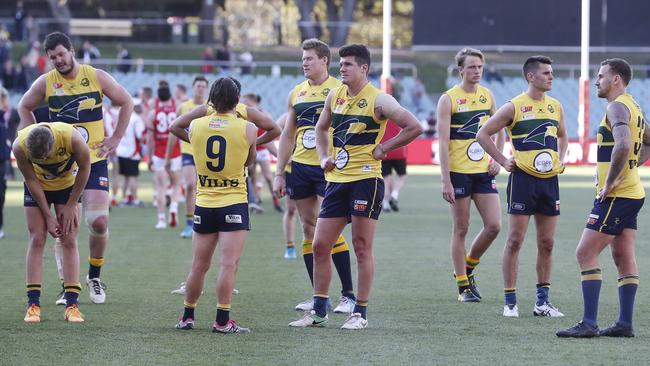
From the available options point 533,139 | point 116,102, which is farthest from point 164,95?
point 533,139

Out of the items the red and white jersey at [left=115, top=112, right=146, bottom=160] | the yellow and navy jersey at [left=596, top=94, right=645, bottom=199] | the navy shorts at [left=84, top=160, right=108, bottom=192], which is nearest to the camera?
the yellow and navy jersey at [left=596, top=94, right=645, bottom=199]

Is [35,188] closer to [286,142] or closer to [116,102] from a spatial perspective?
[116,102]

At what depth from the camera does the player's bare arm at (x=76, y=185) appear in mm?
9211

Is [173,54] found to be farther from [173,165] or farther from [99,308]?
[99,308]

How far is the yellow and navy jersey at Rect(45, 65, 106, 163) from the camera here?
10.3 metres

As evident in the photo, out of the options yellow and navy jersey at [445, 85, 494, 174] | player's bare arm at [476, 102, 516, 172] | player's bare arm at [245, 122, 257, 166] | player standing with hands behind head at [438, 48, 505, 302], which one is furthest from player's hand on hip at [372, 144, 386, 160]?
yellow and navy jersey at [445, 85, 494, 174]

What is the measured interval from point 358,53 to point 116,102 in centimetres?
233

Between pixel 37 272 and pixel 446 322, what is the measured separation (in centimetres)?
316

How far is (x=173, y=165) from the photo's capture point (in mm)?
17844

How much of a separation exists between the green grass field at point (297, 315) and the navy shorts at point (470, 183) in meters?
0.95

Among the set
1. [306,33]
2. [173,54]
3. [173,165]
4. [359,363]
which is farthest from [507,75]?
[359,363]

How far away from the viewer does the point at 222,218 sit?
905 centimetres

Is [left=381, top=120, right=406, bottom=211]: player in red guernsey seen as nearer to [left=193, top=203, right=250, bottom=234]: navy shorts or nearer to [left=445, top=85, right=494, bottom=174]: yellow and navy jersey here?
[left=445, top=85, right=494, bottom=174]: yellow and navy jersey

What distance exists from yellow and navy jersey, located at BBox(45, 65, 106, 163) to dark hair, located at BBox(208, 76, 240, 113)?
5.57ft
